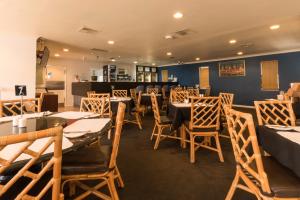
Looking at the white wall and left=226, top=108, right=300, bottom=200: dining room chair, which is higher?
the white wall

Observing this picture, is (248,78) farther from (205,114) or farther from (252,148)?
(252,148)

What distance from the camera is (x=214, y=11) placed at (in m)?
3.42

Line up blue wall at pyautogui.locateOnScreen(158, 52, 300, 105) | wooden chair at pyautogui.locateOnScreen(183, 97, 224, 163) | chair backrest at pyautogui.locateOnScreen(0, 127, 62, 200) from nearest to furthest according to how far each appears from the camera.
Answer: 1. chair backrest at pyautogui.locateOnScreen(0, 127, 62, 200)
2. wooden chair at pyautogui.locateOnScreen(183, 97, 224, 163)
3. blue wall at pyautogui.locateOnScreen(158, 52, 300, 105)

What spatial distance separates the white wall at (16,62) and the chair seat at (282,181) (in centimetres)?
561

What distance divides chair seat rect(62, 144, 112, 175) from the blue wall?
8.70m

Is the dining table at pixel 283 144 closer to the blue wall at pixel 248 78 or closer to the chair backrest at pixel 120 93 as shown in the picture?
the chair backrest at pixel 120 93

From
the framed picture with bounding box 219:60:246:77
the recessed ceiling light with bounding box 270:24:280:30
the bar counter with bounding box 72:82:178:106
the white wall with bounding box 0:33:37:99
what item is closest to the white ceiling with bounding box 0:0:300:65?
the recessed ceiling light with bounding box 270:24:280:30

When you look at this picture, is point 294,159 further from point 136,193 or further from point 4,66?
point 4,66

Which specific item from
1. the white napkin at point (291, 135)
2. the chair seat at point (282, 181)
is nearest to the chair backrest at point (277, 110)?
the white napkin at point (291, 135)

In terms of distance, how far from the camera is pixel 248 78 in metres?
8.76

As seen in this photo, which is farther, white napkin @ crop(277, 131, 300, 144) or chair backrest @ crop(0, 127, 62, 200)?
white napkin @ crop(277, 131, 300, 144)

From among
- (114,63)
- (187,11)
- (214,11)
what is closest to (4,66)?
(187,11)

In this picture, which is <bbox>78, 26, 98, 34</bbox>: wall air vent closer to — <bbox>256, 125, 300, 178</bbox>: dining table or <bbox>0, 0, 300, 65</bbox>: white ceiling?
<bbox>0, 0, 300, 65</bbox>: white ceiling

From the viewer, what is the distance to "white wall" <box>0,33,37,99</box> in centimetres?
475
